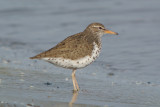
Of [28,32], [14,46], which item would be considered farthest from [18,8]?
[14,46]

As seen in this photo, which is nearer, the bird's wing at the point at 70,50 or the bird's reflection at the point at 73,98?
the bird's reflection at the point at 73,98

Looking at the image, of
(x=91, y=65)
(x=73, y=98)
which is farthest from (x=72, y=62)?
(x=91, y=65)

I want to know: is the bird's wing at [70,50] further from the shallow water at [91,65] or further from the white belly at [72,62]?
the shallow water at [91,65]

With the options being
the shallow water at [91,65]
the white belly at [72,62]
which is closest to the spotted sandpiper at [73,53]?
the white belly at [72,62]

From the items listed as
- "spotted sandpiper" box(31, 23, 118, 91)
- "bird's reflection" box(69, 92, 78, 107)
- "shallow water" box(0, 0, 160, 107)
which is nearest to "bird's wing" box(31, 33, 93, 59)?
"spotted sandpiper" box(31, 23, 118, 91)

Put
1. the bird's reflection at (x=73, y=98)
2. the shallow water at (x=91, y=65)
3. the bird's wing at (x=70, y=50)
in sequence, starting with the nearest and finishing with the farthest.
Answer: the bird's reflection at (x=73, y=98)
the shallow water at (x=91, y=65)
the bird's wing at (x=70, y=50)

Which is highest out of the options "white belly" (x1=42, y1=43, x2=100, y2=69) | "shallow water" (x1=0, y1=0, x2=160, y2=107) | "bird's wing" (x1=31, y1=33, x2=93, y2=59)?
"bird's wing" (x1=31, y1=33, x2=93, y2=59)

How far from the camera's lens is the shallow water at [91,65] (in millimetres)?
9039

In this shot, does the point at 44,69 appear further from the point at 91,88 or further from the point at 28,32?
the point at 28,32

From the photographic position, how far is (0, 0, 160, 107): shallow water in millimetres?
9039

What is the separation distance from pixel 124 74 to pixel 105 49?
2940 mm

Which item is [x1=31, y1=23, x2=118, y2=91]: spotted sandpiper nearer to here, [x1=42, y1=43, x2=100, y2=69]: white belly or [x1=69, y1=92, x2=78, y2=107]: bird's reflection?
[x1=42, y1=43, x2=100, y2=69]: white belly

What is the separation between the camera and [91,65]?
1309cm

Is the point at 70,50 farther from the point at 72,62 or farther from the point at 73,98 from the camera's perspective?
the point at 73,98
